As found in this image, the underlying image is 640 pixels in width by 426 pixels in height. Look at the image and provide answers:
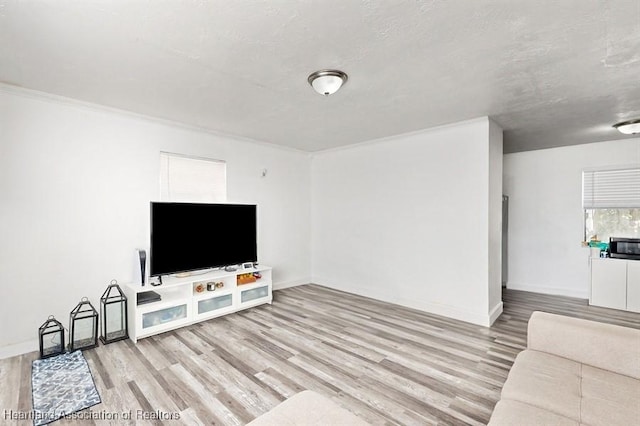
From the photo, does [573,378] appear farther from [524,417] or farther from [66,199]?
[66,199]

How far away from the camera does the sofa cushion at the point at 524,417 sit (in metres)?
1.29

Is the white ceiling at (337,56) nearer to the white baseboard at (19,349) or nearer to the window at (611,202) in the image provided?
the window at (611,202)

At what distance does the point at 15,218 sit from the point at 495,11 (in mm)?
4291

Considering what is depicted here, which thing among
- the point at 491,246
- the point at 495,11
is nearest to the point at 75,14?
the point at 495,11

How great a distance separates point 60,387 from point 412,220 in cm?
416

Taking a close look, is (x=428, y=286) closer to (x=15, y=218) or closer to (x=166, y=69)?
(x=166, y=69)

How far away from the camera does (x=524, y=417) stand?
133cm

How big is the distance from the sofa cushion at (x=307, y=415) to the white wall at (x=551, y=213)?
5449mm

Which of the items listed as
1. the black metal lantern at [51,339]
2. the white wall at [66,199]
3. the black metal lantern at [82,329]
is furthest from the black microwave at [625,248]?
the black metal lantern at [51,339]

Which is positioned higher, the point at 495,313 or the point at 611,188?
the point at 611,188

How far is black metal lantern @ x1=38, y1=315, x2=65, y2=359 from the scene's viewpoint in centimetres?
280

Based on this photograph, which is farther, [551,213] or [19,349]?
[551,213]

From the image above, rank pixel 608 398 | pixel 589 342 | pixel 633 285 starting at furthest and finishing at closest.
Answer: pixel 633 285
pixel 589 342
pixel 608 398

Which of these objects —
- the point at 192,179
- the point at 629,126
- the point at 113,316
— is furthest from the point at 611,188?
the point at 113,316
